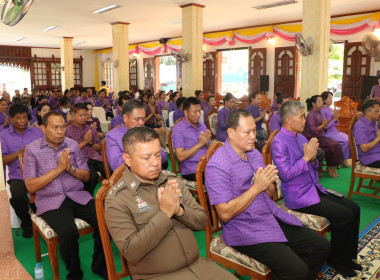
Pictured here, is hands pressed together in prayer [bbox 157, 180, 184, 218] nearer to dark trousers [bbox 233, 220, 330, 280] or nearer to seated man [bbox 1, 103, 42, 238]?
dark trousers [bbox 233, 220, 330, 280]

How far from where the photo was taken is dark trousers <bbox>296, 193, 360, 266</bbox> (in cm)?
247

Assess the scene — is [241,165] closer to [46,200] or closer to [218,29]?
[46,200]

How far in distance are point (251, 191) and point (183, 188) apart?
1.25ft

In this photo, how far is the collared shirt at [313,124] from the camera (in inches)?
195

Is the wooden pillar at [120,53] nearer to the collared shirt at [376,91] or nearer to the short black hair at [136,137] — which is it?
the collared shirt at [376,91]

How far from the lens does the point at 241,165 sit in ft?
6.84

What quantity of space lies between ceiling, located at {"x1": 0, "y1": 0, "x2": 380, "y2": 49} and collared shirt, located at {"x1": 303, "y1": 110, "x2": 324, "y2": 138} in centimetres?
407

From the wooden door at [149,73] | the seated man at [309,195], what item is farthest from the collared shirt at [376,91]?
the wooden door at [149,73]

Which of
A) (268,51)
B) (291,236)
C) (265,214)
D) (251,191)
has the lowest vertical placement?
(291,236)

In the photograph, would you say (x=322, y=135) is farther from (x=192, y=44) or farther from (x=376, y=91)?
(x=192, y=44)

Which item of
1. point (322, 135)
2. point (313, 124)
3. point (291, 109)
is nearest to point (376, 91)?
point (322, 135)

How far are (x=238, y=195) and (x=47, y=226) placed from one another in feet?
4.38

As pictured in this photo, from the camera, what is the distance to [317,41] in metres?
6.02

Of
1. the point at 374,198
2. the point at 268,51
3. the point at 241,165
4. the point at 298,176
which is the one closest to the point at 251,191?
the point at 241,165
